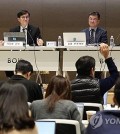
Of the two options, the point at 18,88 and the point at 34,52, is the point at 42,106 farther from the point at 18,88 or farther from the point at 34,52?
the point at 34,52

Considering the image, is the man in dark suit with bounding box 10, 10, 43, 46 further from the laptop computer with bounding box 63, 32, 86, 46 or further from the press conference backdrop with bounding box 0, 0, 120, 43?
the press conference backdrop with bounding box 0, 0, 120, 43

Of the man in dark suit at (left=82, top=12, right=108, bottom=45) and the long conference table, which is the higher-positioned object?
the man in dark suit at (left=82, top=12, right=108, bottom=45)

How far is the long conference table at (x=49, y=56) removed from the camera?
6160 millimetres

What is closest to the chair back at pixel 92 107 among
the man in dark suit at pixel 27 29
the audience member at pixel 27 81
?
the audience member at pixel 27 81

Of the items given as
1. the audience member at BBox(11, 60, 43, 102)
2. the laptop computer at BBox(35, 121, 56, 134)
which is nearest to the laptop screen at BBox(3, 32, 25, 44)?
the audience member at BBox(11, 60, 43, 102)

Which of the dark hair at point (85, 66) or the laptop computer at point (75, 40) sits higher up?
the laptop computer at point (75, 40)

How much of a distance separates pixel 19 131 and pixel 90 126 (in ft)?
1.91

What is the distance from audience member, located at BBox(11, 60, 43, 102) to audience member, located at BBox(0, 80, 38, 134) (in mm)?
2098

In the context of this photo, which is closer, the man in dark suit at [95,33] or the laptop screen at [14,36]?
the laptop screen at [14,36]

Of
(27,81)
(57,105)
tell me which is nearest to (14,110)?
(57,105)

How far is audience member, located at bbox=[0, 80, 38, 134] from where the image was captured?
177 cm

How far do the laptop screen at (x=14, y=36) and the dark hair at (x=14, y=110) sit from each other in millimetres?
4229

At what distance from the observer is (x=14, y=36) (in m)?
6.05

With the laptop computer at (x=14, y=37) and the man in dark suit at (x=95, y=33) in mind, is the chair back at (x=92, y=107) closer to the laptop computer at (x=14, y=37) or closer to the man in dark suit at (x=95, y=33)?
the laptop computer at (x=14, y=37)
